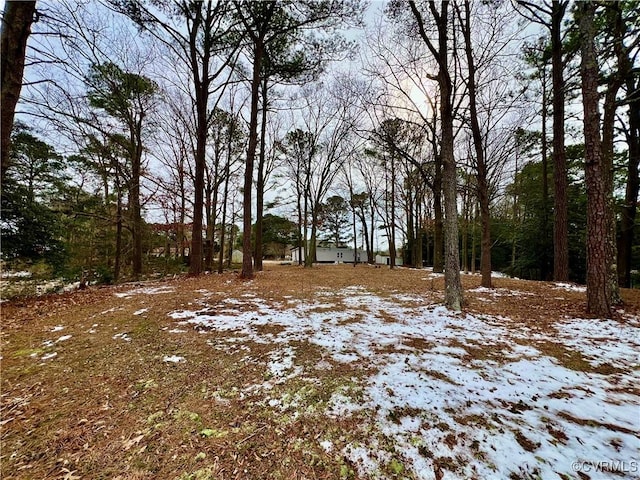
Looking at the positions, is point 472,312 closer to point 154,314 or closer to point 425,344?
point 425,344

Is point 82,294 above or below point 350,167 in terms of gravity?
below

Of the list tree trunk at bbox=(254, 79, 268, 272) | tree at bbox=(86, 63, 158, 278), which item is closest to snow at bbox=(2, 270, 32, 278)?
tree at bbox=(86, 63, 158, 278)

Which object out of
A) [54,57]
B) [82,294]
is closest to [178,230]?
[82,294]

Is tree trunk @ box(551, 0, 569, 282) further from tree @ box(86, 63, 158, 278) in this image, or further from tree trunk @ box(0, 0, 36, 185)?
tree @ box(86, 63, 158, 278)

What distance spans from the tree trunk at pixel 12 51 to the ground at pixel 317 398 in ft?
9.77

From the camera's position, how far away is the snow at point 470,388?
1.57 m

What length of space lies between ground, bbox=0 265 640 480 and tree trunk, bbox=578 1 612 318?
55 centimetres

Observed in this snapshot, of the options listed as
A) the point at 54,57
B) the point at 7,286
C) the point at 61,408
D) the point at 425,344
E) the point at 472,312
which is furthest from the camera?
the point at 7,286

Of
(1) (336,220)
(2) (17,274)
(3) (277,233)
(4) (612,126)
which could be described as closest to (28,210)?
(2) (17,274)

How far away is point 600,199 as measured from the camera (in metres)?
4.17

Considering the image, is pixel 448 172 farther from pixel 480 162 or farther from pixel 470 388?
pixel 470 388

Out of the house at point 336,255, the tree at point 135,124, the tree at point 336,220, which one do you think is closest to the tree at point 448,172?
the tree at point 135,124

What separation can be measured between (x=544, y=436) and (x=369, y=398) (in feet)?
3.82

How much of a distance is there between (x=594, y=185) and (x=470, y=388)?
4.42 metres
